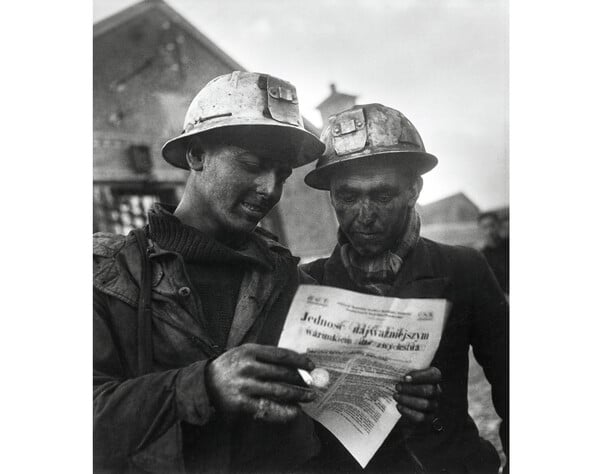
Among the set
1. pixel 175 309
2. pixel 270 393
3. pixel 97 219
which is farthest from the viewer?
pixel 97 219

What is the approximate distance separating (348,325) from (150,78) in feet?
3.32

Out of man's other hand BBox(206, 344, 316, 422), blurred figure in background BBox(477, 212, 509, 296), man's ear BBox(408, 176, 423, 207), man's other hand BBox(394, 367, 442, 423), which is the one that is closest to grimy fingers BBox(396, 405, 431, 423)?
man's other hand BBox(394, 367, 442, 423)

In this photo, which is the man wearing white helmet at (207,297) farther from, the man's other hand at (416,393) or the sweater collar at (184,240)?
the man's other hand at (416,393)

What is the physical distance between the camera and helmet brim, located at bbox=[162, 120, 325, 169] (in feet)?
6.47

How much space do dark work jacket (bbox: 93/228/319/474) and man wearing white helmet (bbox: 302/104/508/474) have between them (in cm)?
19

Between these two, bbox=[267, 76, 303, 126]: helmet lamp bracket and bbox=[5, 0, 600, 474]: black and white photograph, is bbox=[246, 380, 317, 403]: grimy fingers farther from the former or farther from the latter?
bbox=[267, 76, 303, 126]: helmet lamp bracket

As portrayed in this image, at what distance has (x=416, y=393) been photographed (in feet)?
6.71

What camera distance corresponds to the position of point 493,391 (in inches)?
89.3

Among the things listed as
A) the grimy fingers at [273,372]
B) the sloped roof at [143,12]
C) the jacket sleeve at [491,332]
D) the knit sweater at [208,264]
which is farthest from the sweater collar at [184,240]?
the jacket sleeve at [491,332]

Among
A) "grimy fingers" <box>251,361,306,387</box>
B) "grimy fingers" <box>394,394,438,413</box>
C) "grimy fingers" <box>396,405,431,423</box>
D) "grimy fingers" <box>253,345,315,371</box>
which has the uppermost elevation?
"grimy fingers" <box>253,345,315,371</box>

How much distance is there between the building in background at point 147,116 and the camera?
206 cm

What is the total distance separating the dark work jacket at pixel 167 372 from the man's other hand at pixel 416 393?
301 mm
